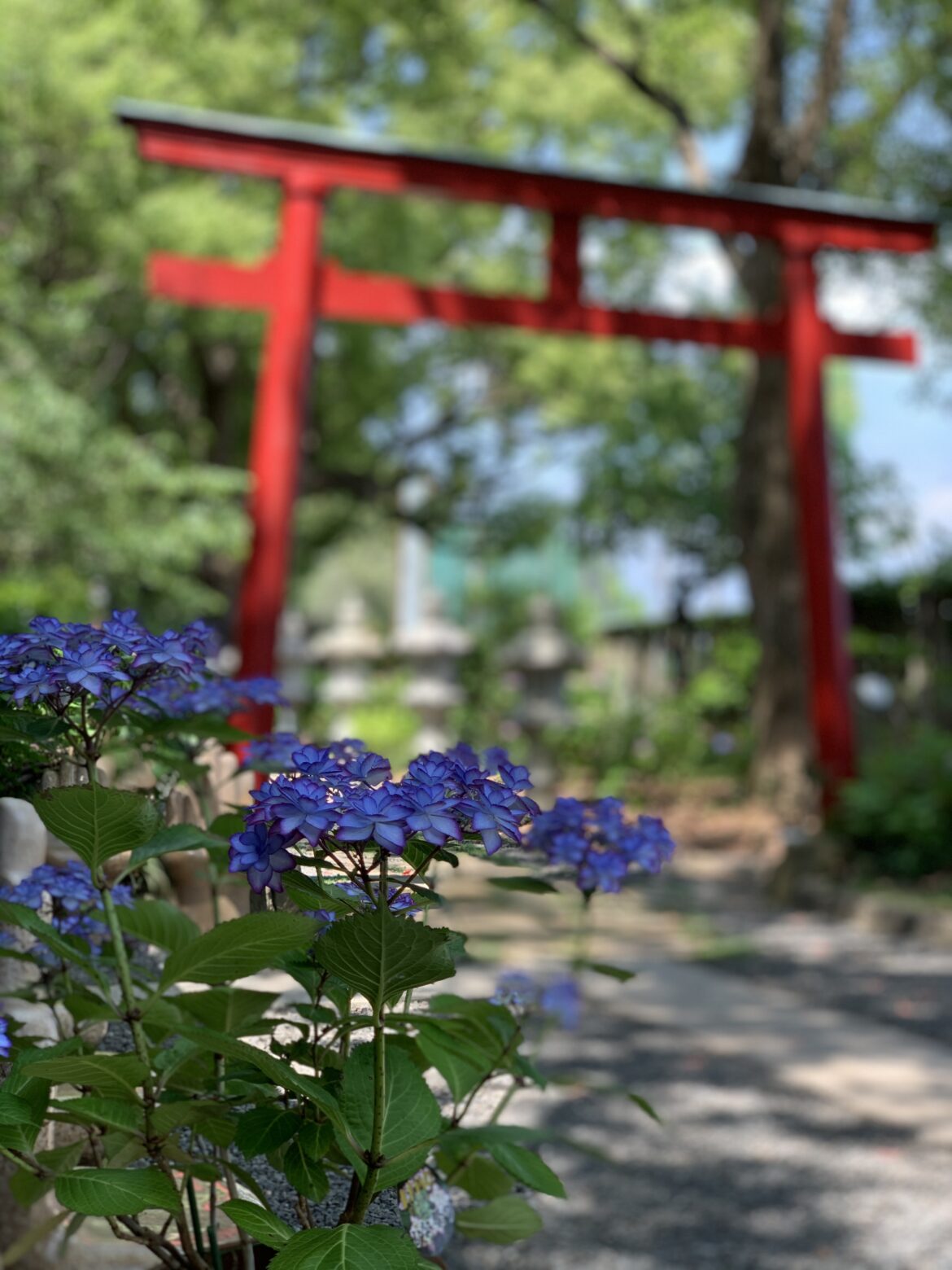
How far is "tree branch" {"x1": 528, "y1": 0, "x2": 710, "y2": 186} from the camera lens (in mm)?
8391

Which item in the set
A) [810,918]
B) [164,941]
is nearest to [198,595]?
[810,918]

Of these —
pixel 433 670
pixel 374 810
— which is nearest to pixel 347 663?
pixel 433 670

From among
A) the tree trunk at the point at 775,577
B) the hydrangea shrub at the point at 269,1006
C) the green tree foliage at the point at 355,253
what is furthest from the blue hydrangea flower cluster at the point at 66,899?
the tree trunk at the point at 775,577

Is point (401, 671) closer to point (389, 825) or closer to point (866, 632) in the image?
point (866, 632)

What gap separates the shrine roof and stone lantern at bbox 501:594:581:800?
5.26m

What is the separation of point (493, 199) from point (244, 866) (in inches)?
234

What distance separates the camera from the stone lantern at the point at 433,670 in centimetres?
1107

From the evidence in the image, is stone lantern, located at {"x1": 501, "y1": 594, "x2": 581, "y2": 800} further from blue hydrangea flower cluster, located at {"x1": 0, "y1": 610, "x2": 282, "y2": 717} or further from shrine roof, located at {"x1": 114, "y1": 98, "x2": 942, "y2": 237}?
blue hydrangea flower cluster, located at {"x1": 0, "y1": 610, "x2": 282, "y2": 717}

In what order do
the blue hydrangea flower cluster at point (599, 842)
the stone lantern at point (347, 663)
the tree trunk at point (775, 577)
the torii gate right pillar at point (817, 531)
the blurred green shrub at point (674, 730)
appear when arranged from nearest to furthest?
the blue hydrangea flower cluster at point (599, 842), the torii gate right pillar at point (817, 531), the tree trunk at point (775, 577), the blurred green shrub at point (674, 730), the stone lantern at point (347, 663)

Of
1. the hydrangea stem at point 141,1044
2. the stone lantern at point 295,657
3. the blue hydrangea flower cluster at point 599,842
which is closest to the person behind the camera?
the hydrangea stem at point 141,1044

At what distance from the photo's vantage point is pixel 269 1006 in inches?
43.6

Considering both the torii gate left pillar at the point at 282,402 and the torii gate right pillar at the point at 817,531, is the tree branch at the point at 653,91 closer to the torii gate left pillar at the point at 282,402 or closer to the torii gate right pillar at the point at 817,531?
the torii gate right pillar at the point at 817,531

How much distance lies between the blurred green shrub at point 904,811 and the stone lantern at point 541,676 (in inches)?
194

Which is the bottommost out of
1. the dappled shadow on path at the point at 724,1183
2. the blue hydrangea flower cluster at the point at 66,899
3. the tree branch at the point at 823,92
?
the dappled shadow on path at the point at 724,1183
